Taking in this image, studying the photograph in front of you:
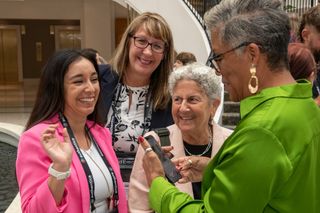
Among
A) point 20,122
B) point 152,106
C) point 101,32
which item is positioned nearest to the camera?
point 152,106

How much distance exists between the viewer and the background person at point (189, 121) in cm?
242

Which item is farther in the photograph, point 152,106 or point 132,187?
point 152,106

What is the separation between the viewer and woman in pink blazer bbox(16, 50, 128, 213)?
1.90 meters

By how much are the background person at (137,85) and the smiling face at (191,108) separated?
385 millimetres

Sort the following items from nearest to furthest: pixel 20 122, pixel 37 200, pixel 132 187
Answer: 1. pixel 37 200
2. pixel 132 187
3. pixel 20 122

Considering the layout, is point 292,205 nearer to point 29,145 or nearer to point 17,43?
point 29,145

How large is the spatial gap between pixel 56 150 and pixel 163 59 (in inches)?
50.9

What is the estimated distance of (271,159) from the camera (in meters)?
1.24

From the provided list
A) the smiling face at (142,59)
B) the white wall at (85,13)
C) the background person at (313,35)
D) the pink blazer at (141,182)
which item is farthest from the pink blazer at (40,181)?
the white wall at (85,13)

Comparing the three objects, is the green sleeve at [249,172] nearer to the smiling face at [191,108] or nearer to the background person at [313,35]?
the smiling face at [191,108]

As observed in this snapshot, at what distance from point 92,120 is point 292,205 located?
1.50m

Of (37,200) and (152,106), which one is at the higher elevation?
(152,106)

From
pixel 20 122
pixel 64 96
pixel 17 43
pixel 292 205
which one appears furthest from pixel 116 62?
pixel 17 43

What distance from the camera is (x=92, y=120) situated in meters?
2.55
